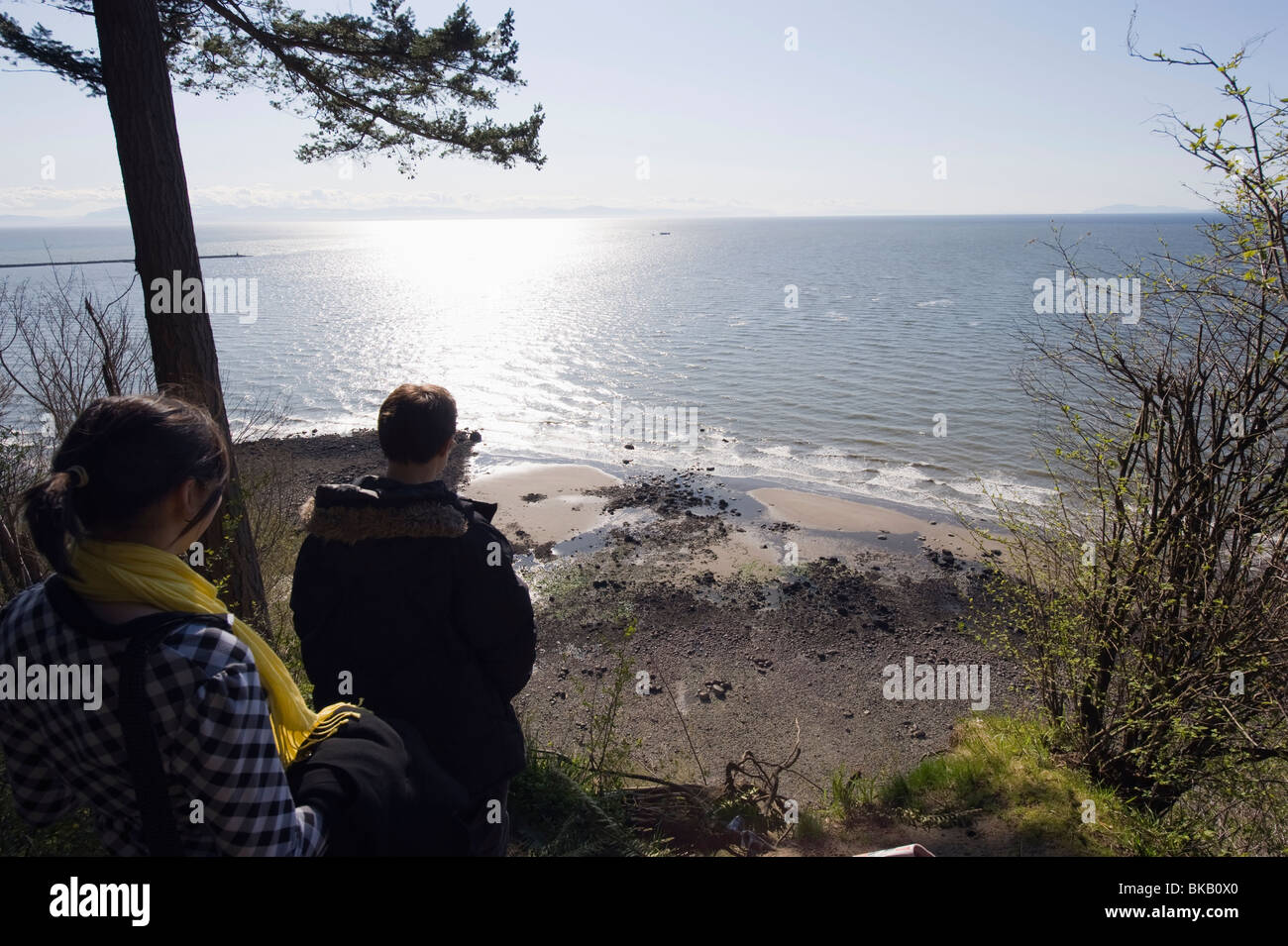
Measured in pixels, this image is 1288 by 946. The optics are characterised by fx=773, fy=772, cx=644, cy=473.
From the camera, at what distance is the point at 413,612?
2586 millimetres

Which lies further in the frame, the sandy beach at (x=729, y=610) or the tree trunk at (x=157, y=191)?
the sandy beach at (x=729, y=610)

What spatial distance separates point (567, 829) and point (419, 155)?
695 cm

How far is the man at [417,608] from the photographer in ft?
8.49

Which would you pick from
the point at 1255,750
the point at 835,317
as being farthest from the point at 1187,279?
the point at 835,317

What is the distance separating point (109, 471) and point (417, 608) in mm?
1109

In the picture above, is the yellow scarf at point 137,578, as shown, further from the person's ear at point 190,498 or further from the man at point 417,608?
the man at point 417,608

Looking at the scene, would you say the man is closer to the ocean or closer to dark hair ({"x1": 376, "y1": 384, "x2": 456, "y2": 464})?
dark hair ({"x1": 376, "y1": 384, "x2": 456, "y2": 464})

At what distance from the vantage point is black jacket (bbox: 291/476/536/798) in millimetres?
2586

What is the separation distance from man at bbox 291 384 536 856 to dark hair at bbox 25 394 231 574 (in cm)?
85

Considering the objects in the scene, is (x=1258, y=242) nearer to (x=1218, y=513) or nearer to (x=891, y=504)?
(x=1218, y=513)

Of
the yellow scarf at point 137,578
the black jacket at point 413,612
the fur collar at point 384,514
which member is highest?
the yellow scarf at point 137,578

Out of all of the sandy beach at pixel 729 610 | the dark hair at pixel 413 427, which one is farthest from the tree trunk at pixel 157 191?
the sandy beach at pixel 729 610

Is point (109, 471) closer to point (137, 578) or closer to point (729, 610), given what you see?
point (137, 578)

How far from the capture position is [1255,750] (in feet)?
Result: 15.8
